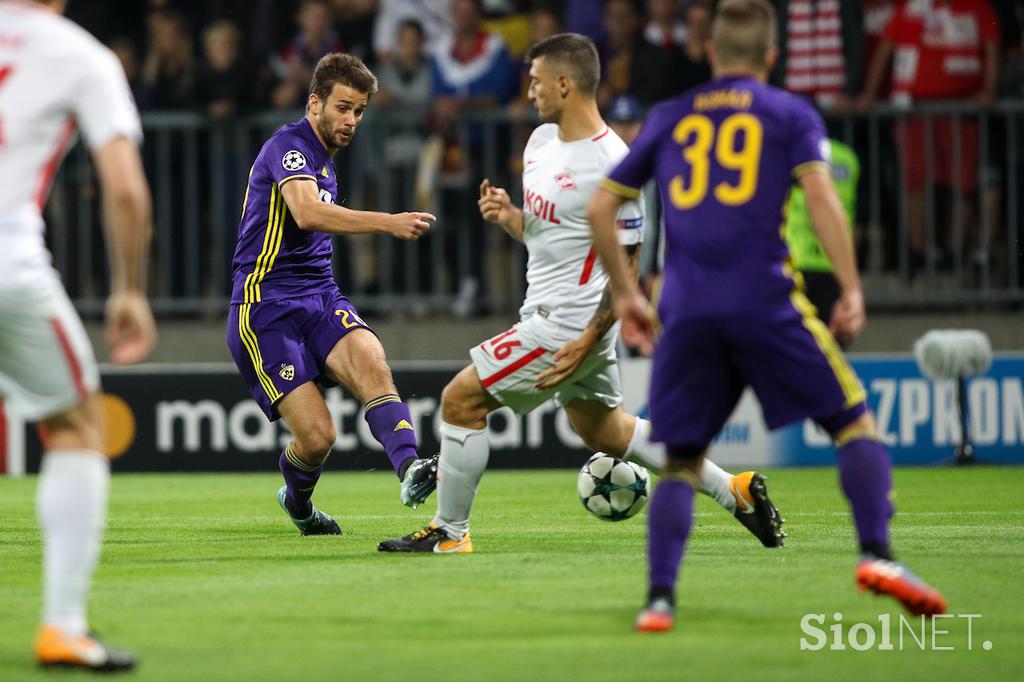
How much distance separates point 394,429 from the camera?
27.8ft

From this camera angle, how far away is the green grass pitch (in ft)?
16.0

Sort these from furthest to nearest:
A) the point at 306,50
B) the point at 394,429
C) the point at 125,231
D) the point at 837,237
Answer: the point at 306,50 < the point at 394,429 < the point at 837,237 < the point at 125,231

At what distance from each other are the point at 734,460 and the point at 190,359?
15.6 feet

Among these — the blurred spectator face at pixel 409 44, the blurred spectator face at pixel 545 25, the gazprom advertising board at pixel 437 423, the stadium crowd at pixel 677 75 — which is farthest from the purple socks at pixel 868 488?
the blurred spectator face at pixel 409 44

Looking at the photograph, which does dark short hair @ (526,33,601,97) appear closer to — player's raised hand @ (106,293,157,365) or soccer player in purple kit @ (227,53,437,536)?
soccer player in purple kit @ (227,53,437,536)

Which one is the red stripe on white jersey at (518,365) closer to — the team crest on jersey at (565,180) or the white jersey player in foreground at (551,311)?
the white jersey player in foreground at (551,311)

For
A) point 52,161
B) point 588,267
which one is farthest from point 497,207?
point 52,161

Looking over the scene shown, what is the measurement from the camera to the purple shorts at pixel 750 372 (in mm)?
5566

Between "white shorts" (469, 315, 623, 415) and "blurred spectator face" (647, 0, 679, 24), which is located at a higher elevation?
"blurred spectator face" (647, 0, 679, 24)

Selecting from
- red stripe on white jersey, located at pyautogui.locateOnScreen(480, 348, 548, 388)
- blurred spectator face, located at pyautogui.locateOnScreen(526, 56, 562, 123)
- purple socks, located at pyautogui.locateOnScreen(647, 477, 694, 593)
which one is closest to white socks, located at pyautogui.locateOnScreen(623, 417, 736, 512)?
red stripe on white jersey, located at pyautogui.locateOnScreen(480, 348, 548, 388)

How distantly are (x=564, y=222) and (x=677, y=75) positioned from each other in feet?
22.4

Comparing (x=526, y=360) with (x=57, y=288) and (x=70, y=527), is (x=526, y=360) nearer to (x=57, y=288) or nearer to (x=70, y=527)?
(x=57, y=288)

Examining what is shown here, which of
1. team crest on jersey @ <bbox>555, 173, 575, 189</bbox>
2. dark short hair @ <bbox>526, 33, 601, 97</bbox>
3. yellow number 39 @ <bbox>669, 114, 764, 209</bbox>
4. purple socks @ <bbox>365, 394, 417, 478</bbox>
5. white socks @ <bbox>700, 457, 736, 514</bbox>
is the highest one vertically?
dark short hair @ <bbox>526, 33, 601, 97</bbox>

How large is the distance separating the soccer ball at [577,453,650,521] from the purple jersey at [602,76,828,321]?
2646 mm
